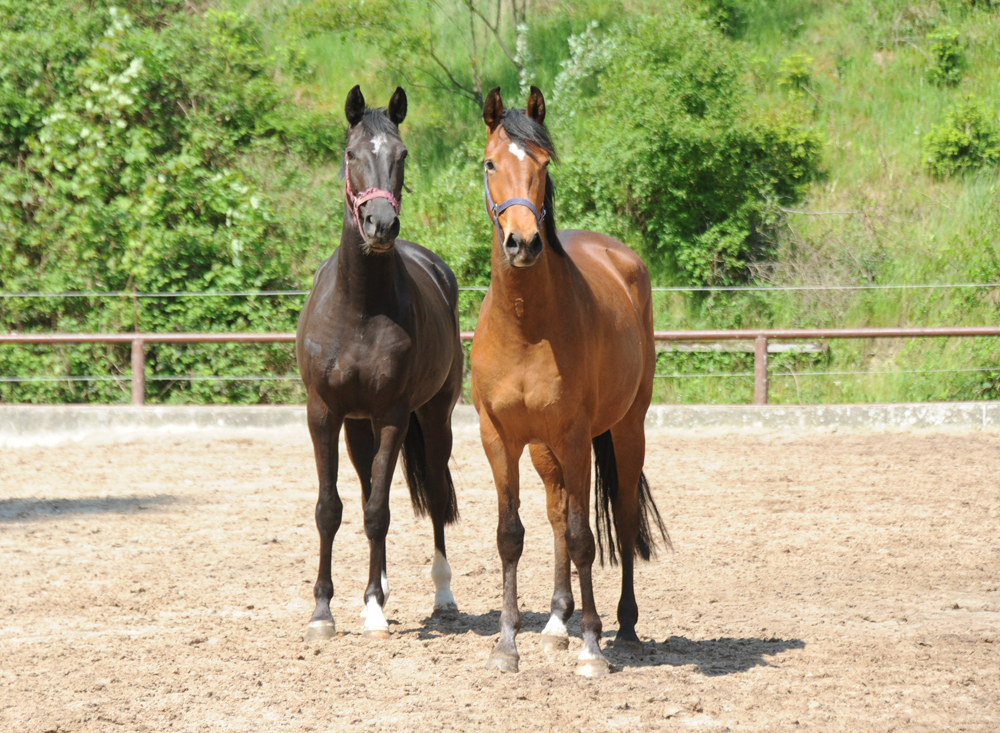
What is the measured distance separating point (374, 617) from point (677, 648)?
130 centimetres

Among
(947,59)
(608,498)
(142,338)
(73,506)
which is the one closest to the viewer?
(608,498)

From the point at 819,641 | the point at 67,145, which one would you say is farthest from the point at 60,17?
the point at 819,641

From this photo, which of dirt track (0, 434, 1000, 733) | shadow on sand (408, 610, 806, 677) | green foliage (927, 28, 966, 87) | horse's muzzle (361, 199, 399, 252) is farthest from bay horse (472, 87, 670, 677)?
green foliage (927, 28, 966, 87)

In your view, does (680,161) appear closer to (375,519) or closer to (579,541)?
(375,519)

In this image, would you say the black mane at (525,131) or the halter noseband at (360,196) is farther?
the halter noseband at (360,196)

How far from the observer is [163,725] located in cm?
306

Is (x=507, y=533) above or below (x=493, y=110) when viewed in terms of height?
below

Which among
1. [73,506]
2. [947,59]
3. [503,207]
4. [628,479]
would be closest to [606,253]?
[628,479]

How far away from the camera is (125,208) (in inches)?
484

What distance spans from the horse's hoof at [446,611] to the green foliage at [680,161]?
9701 millimetres

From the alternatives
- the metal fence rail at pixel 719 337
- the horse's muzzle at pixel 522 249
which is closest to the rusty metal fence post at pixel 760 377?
the metal fence rail at pixel 719 337

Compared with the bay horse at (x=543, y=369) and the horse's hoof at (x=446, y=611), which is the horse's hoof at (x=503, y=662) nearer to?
the bay horse at (x=543, y=369)

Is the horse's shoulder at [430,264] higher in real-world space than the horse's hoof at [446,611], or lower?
higher

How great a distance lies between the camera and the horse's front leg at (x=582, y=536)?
11.7 ft
